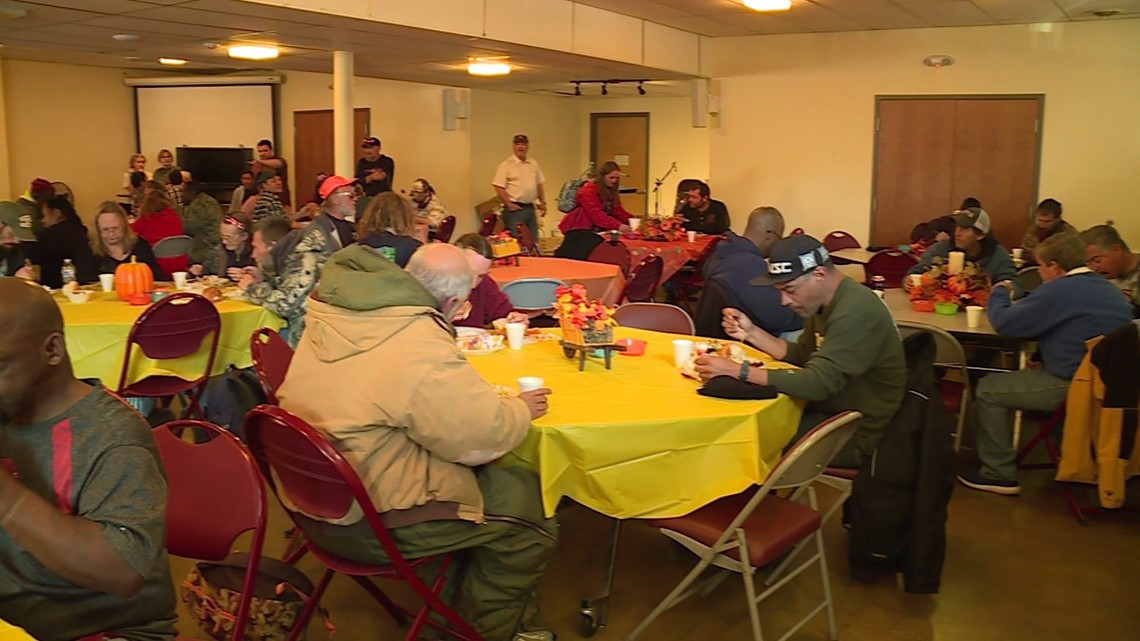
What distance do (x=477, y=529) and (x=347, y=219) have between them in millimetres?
3288

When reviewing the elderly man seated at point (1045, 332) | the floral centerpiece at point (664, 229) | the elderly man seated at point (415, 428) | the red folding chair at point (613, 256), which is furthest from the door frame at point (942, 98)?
the elderly man seated at point (415, 428)

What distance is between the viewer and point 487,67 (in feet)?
34.8

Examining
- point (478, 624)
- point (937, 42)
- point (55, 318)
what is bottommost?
point (478, 624)

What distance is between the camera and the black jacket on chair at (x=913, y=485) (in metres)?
3.40

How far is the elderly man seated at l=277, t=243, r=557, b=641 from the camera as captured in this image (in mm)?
2592

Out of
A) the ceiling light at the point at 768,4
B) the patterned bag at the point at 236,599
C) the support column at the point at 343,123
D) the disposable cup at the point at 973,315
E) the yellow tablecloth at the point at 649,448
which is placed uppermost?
the ceiling light at the point at 768,4

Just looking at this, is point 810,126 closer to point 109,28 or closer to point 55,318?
point 109,28

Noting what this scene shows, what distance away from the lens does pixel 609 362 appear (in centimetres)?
358

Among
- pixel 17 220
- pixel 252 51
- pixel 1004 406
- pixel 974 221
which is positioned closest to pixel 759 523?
pixel 1004 406

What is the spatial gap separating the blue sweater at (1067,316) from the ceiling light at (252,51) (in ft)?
22.4

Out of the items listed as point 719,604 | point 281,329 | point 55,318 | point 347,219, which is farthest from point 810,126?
point 55,318

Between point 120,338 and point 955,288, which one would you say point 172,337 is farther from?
point 955,288

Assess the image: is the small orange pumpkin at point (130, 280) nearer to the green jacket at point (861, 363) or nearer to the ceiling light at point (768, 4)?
the green jacket at point (861, 363)

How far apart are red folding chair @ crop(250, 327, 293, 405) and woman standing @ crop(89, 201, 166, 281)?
7.14 feet
